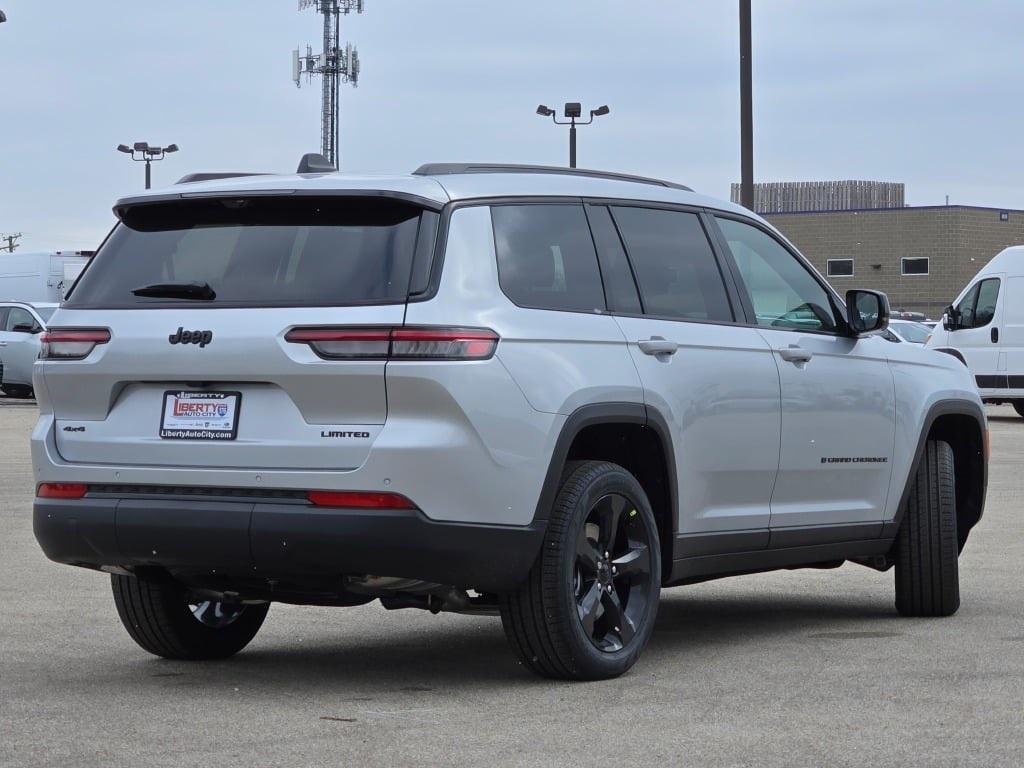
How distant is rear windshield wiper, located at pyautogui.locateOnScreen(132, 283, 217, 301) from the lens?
6.80 metres

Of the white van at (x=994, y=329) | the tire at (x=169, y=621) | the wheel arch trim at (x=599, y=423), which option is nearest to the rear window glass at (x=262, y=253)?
the wheel arch trim at (x=599, y=423)

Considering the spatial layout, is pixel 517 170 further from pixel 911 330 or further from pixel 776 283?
pixel 911 330

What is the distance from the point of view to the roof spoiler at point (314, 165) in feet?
24.1

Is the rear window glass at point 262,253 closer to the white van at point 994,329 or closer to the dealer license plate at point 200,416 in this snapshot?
the dealer license plate at point 200,416

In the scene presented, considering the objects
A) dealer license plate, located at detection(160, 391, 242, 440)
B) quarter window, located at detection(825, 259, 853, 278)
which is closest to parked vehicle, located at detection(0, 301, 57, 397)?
dealer license plate, located at detection(160, 391, 242, 440)

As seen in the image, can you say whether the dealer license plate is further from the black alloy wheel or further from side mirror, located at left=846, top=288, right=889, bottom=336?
side mirror, located at left=846, top=288, right=889, bottom=336

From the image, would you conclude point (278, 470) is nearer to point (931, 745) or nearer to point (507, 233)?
point (507, 233)

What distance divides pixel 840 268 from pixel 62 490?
7133 cm

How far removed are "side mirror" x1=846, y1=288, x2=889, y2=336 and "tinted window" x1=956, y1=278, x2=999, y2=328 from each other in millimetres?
21135

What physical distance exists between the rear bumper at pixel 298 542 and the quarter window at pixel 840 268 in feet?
233

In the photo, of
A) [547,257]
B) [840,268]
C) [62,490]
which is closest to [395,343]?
[547,257]

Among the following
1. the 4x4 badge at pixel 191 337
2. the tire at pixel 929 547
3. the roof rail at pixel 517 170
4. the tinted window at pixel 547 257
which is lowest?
the tire at pixel 929 547

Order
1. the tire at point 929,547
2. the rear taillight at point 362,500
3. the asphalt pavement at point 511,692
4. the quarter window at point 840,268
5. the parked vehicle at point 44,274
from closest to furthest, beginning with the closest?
1. the asphalt pavement at point 511,692
2. the rear taillight at point 362,500
3. the tire at point 929,547
4. the parked vehicle at point 44,274
5. the quarter window at point 840,268

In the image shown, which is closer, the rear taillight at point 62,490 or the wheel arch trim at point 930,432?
the rear taillight at point 62,490
